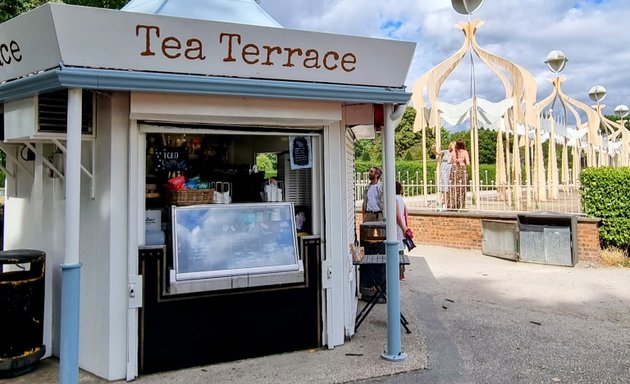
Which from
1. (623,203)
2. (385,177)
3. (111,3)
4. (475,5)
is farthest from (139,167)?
(475,5)

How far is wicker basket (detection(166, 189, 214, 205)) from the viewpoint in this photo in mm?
4160

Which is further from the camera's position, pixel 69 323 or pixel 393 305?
pixel 393 305

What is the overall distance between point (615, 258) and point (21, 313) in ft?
30.8

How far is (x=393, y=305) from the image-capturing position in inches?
165

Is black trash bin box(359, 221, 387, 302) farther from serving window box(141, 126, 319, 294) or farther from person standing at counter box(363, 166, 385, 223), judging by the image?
person standing at counter box(363, 166, 385, 223)

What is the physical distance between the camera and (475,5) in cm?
1089

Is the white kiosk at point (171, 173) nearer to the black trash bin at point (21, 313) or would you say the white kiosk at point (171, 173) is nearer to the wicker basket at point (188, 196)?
the wicker basket at point (188, 196)

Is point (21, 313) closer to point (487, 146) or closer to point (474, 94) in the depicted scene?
point (474, 94)

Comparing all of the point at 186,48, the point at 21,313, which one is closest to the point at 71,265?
the point at 21,313

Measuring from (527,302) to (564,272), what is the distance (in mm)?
2300

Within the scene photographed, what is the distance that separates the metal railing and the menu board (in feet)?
17.7

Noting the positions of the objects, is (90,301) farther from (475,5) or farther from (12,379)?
(475,5)

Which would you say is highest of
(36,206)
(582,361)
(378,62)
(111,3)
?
(111,3)

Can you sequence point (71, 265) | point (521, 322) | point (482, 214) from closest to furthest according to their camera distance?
point (71, 265)
point (521, 322)
point (482, 214)
